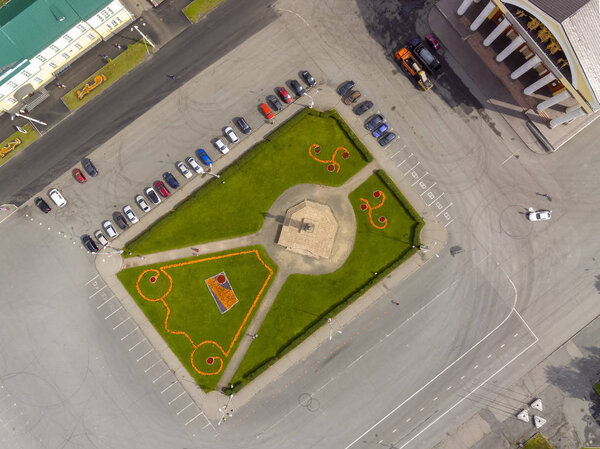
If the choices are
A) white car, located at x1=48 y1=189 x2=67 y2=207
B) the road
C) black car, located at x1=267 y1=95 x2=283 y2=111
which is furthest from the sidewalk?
white car, located at x1=48 y1=189 x2=67 y2=207

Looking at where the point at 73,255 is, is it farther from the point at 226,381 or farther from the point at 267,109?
the point at 267,109

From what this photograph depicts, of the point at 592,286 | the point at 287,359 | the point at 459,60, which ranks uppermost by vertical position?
the point at 459,60

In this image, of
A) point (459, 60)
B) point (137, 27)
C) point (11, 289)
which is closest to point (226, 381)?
point (11, 289)

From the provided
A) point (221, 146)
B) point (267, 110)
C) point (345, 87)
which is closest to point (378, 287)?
point (345, 87)

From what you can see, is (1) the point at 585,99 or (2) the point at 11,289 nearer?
(1) the point at 585,99

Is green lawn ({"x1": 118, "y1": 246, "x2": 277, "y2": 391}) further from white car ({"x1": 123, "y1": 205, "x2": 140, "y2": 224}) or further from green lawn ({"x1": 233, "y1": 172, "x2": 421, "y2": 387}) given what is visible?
white car ({"x1": 123, "y1": 205, "x2": 140, "y2": 224})

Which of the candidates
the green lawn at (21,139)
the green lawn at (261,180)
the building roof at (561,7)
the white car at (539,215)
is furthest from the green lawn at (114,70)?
the white car at (539,215)
